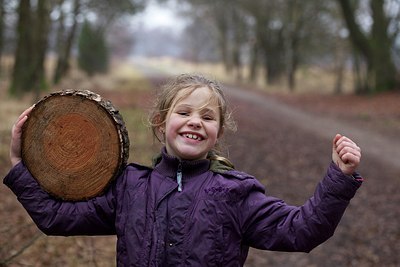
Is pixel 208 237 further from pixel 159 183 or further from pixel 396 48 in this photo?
pixel 396 48

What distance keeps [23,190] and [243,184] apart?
3.36 feet

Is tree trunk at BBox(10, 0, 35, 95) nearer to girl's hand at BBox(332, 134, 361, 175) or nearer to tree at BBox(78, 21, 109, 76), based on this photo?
girl's hand at BBox(332, 134, 361, 175)

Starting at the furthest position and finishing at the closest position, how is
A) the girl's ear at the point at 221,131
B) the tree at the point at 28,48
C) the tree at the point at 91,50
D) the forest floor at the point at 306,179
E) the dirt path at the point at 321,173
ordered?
1. the tree at the point at 91,50
2. the tree at the point at 28,48
3. the dirt path at the point at 321,173
4. the forest floor at the point at 306,179
5. the girl's ear at the point at 221,131

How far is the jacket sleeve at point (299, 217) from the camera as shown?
1.82 metres

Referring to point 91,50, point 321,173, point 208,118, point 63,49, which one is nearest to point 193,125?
point 208,118

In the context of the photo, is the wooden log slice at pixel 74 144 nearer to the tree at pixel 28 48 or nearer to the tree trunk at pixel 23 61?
the tree at pixel 28 48

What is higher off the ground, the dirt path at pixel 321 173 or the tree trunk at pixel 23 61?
the tree trunk at pixel 23 61

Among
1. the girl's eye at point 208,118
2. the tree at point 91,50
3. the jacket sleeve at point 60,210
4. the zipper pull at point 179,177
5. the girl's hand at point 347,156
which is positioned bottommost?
the tree at point 91,50

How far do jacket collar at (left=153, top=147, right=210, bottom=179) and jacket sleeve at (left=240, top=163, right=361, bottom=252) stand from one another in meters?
0.24

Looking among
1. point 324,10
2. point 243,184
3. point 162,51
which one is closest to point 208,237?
point 243,184

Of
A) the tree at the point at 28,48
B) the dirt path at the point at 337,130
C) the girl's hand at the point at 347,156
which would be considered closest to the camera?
the girl's hand at the point at 347,156

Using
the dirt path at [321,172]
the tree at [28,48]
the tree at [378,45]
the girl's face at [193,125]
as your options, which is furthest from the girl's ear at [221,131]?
the tree at [378,45]

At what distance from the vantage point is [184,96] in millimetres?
2125

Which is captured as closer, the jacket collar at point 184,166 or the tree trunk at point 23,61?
the jacket collar at point 184,166
